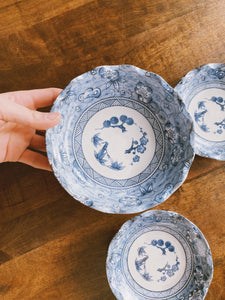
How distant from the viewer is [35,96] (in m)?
0.76

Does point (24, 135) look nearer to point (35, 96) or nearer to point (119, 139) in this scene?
point (35, 96)

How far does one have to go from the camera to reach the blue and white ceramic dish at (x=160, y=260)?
0.79 m

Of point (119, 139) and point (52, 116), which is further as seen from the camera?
point (119, 139)

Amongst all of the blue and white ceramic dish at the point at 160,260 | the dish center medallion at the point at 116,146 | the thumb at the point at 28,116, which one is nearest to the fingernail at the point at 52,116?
the thumb at the point at 28,116

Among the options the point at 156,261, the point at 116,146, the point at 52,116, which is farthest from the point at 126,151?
the point at 156,261

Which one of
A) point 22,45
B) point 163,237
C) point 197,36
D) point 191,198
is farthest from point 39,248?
point 197,36

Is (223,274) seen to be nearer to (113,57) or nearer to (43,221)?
(43,221)

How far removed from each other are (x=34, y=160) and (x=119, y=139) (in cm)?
24

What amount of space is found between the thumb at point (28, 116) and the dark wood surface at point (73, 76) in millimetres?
149

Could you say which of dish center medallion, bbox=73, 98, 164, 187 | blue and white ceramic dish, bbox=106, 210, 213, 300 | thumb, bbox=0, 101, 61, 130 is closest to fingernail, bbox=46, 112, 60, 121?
thumb, bbox=0, 101, 61, 130

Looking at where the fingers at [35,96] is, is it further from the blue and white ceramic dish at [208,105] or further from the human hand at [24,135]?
the blue and white ceramic dish at [208,105]

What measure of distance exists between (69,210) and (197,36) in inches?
24.6

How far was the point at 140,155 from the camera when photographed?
75 cm

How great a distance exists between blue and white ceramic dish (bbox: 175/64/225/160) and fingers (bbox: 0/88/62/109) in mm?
370
